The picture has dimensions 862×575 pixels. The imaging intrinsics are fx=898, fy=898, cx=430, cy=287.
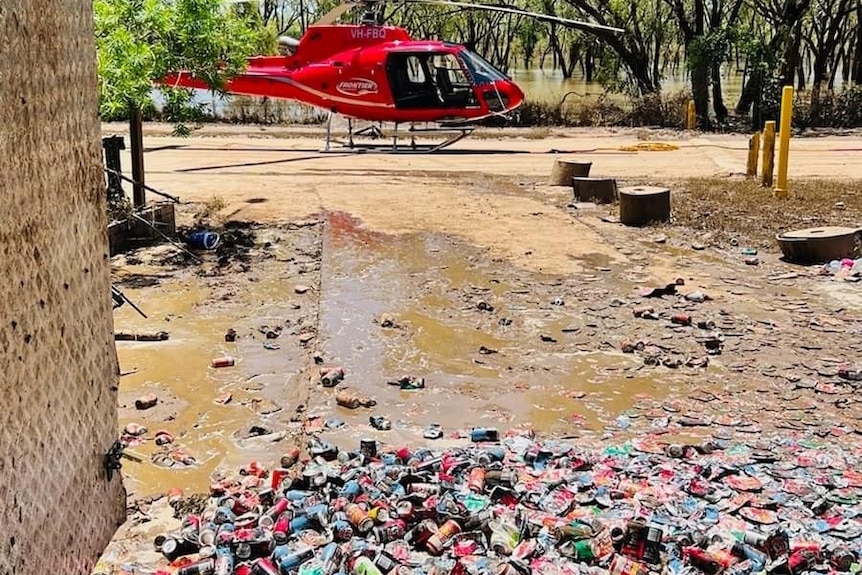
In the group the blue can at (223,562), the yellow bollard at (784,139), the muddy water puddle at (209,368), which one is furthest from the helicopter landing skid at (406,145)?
the blue can at (223,562)

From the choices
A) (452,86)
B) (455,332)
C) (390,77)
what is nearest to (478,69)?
(452,86)

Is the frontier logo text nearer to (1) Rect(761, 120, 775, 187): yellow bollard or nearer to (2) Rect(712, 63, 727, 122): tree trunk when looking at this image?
(1) Rect(761, 120, 775, 187): yellow bollard

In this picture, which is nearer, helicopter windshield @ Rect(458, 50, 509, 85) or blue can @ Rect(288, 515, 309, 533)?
blue can @ Rect(288, 515, 309, 533)

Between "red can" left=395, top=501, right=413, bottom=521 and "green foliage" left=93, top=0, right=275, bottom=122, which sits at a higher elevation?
"green foliage" left=93, top=0, right=275, bottom=122

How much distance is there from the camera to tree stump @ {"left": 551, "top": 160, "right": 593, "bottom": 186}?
13.1m

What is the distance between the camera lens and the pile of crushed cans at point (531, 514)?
11.2ft

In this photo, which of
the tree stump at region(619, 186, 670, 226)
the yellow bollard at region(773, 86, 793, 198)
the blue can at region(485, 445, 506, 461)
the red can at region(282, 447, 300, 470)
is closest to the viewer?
the blue can at region(485, 445, 506, 461)

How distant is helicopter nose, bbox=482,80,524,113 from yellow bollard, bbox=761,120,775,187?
558 centimetres

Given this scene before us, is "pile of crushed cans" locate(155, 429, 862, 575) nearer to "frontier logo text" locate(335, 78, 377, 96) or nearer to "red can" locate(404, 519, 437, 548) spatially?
"red can" locate(404, 519, 437, 548)

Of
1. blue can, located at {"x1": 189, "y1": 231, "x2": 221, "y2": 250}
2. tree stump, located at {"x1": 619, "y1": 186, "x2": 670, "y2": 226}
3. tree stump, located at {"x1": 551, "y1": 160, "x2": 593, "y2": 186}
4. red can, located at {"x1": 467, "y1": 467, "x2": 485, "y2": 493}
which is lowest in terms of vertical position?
red can, located at {"x1": 467, "y1": 467, "x2": 485, "y2": 493}

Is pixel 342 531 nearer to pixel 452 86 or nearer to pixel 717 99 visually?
pixel 452 86

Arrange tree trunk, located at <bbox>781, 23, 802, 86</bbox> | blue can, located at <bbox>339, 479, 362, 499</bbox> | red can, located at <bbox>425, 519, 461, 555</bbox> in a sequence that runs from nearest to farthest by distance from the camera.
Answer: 1. red can, located at <bbox>425, 519, 461, 555</bbox>
2. blue can, located at <bbox>339, 479, 362, 499</bbox>
3. tree trunk, located at <bbox>781, 23, 802, 86</bbox>

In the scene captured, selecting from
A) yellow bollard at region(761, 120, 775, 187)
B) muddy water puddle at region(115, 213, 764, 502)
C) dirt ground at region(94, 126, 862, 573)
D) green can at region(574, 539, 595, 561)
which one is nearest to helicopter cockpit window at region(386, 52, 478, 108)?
dirt ground at region(94, 126, 862, 573)

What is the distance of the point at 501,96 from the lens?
16.8 metres
